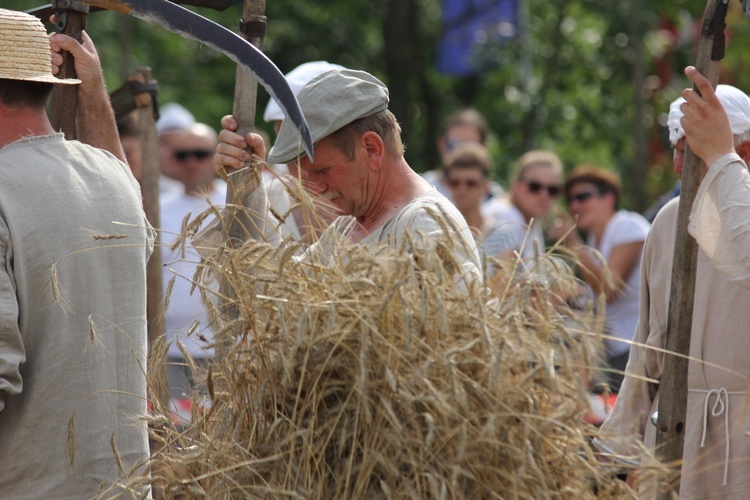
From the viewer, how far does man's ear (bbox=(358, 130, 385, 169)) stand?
9.75 ft

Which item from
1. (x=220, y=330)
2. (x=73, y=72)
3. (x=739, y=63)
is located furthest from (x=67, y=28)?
(x=739, y=63)

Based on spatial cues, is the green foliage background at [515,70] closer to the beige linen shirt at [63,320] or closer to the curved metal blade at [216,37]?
the curved metal blade at [216,37]

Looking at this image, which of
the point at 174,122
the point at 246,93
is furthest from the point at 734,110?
the point at 174,122

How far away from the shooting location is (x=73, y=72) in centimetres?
332

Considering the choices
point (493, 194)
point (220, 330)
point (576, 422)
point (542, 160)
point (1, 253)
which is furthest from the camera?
point (493, 194)

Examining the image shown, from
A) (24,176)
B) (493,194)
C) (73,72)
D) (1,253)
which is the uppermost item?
(73,72)

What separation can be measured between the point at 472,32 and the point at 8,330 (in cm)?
863

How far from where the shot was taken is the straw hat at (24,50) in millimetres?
2924

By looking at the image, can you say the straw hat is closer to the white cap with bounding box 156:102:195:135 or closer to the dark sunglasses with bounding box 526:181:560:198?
the dark sunglasses with bounding box 526:181:560:198

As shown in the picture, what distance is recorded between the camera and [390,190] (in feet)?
9.78

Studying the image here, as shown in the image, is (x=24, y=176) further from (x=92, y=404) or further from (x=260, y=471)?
(x=260, y=471)

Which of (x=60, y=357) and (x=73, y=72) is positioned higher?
(x=73, y=72)

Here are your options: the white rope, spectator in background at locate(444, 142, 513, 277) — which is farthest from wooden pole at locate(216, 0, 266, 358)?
spectator in background at locate(444, 142, 513, 277)

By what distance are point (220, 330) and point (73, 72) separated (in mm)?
1250
